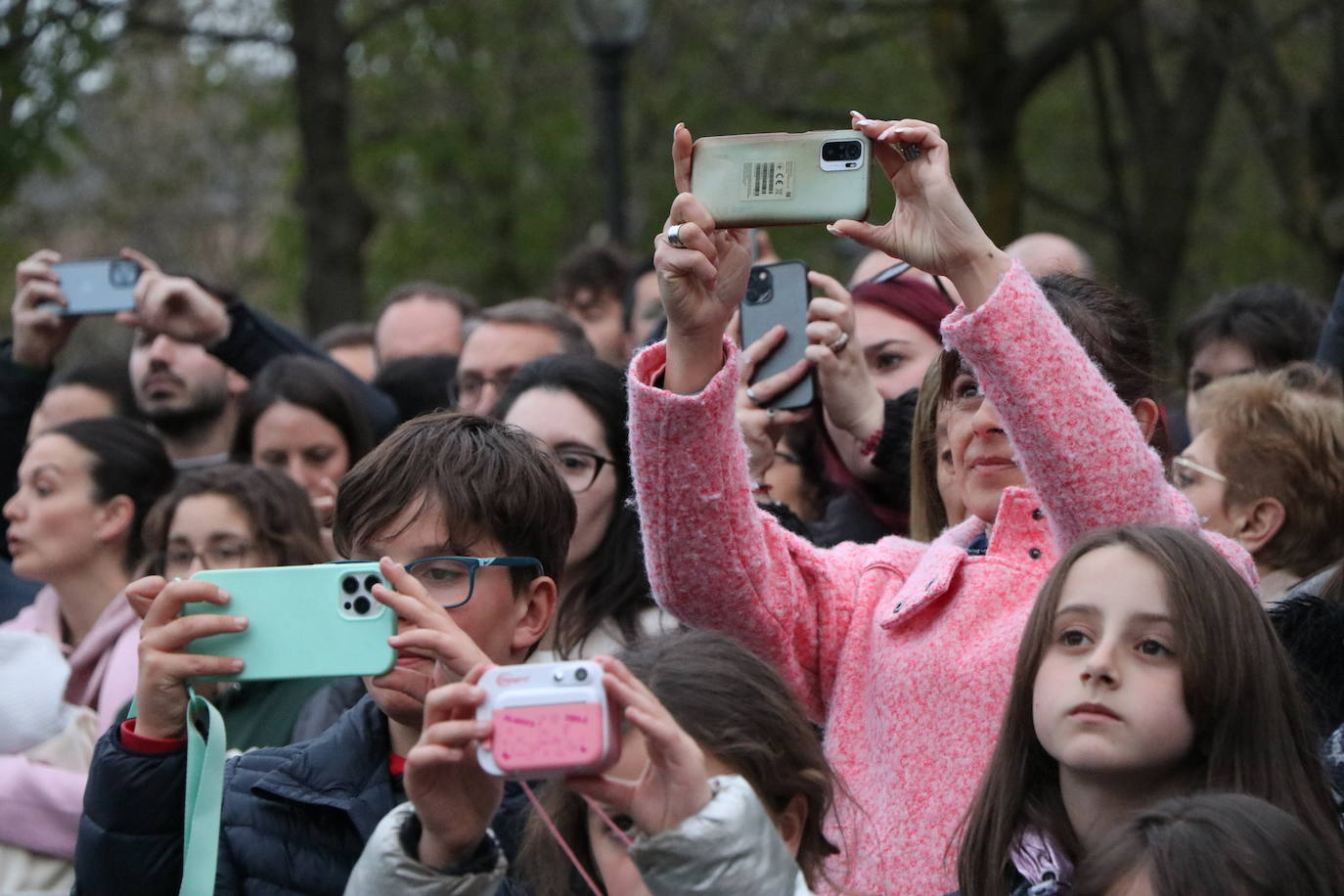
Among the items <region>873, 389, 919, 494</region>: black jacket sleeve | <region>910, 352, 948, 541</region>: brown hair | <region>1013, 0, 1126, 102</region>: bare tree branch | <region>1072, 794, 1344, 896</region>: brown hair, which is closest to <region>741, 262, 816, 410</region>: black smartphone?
<region>873, 389, 919, 494</region>: black jacket sleeve

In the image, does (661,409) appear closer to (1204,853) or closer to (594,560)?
(1204,853)

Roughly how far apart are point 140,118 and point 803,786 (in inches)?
925

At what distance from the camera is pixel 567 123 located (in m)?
20.6

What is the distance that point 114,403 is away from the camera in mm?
7027

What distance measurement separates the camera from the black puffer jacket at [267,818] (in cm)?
290

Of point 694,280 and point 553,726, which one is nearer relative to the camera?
point 553,726

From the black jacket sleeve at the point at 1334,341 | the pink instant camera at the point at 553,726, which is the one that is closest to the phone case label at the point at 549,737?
the pink instant camera at the point at 553,726

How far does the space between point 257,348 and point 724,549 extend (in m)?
3.50

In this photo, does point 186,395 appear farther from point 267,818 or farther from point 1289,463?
point 1289,463

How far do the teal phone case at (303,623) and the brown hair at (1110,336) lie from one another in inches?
50.1

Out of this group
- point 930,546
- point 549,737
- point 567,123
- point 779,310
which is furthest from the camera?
point 567,123

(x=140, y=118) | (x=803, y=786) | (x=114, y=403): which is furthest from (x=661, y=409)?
(x=140, y=118)

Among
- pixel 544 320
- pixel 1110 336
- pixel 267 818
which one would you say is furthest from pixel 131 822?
pixel 544 320

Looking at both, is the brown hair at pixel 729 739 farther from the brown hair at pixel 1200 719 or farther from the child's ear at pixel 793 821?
the brown hair at pixel 1200 719
